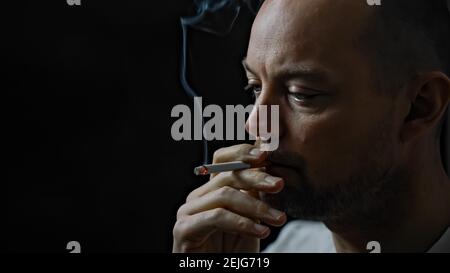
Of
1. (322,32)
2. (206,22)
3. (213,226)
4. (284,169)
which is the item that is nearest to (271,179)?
(284,169)

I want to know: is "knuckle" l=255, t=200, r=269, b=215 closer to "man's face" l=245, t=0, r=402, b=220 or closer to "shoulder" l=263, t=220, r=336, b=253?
"man's face" l=245, t=0, r=402, b=220

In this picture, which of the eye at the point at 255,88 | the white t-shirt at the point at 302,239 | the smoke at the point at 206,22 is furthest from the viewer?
the white t-shirt at the point at 302,239

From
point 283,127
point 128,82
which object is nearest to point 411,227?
point 283,127

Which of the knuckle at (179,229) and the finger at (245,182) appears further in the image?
the knuckle at (179,229)

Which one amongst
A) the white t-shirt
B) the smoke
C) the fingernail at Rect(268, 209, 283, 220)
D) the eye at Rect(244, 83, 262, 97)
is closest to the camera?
the fingernail at Rect(268, 209, 283, 220)

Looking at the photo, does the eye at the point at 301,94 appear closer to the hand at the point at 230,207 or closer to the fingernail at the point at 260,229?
the hand at the point at 230,207

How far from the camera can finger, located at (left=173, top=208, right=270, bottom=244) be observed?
3.51 ft

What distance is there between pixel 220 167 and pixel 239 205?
0.08 metres

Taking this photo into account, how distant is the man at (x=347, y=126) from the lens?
3.48 ft

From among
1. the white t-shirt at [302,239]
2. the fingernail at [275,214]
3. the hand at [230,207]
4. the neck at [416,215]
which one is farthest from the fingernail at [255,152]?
the white t-shirt at [302,239]

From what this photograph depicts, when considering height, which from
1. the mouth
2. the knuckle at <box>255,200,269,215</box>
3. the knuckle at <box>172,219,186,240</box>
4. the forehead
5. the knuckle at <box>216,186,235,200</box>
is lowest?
the knuckle at <box>172,219,186,240</box>

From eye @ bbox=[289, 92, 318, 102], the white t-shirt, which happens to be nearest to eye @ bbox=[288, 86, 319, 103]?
eye @ bbox=[289, 92, 318, 102]

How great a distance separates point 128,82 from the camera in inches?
50.4

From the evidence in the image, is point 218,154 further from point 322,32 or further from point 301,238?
point 301,238
